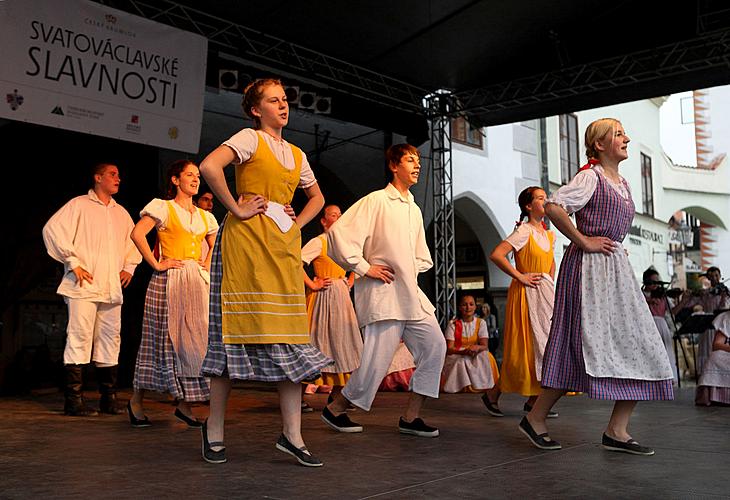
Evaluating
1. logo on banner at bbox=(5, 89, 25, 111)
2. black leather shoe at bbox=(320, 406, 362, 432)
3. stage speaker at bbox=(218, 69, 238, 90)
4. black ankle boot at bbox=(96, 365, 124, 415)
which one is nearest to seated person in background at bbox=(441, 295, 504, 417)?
stage speaker at bbox=(218, 69, 238, 90)

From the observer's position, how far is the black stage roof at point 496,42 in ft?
25.6

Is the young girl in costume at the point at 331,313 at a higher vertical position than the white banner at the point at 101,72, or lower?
lower

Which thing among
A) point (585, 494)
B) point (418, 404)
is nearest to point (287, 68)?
point (418, 404)

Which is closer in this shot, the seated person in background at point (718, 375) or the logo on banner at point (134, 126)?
the seated person in background at point (718, 375)

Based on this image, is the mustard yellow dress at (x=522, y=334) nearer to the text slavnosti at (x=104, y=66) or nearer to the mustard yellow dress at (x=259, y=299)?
the mustard yellow dress at (x=259, y=299)

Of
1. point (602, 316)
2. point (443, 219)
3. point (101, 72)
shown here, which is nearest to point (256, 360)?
point (602, 316)

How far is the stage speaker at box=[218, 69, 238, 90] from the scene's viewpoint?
26.2ft

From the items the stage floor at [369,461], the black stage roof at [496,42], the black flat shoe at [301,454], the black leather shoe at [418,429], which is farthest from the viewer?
the black stage roof at [496,42]

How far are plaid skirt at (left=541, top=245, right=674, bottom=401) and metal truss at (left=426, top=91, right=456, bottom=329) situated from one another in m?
6.56

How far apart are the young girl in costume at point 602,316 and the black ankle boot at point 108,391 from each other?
3.11m

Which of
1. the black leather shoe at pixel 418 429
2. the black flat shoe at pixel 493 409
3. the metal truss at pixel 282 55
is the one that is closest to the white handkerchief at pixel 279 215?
the black leather shoe at pixel 418 429

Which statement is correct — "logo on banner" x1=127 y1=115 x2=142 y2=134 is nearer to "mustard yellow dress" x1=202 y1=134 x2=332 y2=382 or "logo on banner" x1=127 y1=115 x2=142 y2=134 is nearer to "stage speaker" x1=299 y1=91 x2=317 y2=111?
"stage speaker" x1=299 y1=91 x2=317 y2=111

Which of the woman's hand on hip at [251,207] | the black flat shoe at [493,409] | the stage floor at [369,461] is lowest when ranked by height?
the stage floor at [369,461]

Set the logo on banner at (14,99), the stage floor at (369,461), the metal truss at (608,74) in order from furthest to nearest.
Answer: the metal truss at (608,74)
the logo on banner at (14,99)
the stage floor at (369,461)
